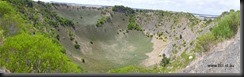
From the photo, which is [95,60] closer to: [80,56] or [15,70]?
[80,56]

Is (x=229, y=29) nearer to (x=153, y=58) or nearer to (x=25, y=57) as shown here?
(x=25, y=57)

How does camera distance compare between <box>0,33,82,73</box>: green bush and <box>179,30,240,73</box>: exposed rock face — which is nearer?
<box>179,30,240,73</box>: exposed rock face

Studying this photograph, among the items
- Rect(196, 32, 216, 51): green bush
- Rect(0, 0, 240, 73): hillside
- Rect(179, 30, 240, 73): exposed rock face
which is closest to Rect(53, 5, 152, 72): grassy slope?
Rect(0, 0, 240, 73): hillside

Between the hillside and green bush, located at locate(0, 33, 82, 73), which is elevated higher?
the hillside

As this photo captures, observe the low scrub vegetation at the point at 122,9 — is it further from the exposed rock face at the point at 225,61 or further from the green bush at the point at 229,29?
the exposed rock face at the point at 225,61

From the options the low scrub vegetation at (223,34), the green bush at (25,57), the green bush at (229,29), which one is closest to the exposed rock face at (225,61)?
the green bush at (229,29)

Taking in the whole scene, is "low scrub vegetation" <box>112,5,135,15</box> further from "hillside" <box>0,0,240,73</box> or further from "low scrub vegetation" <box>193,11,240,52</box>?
"low scrub vegetation" <box>193,11,240,52</box>

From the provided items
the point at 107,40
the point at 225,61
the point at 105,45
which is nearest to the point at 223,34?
the point at 225,61

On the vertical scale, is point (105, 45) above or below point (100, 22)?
below
